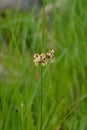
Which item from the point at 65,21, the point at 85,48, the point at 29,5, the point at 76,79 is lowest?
the point at 76,79

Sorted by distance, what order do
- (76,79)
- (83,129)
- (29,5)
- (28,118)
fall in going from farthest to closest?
(29,5), (76,79), (83,129), (28,118)

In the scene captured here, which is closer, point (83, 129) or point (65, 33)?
point (83, 129)

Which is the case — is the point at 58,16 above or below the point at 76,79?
above

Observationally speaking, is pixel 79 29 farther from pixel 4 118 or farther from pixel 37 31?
pixel 4 118

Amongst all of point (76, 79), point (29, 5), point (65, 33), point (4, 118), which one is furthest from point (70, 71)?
point (29, 5)

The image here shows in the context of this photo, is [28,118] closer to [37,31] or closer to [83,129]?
[83,129]

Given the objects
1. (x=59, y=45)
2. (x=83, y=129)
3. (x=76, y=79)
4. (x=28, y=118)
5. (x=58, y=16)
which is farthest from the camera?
(x=58, y=16)
